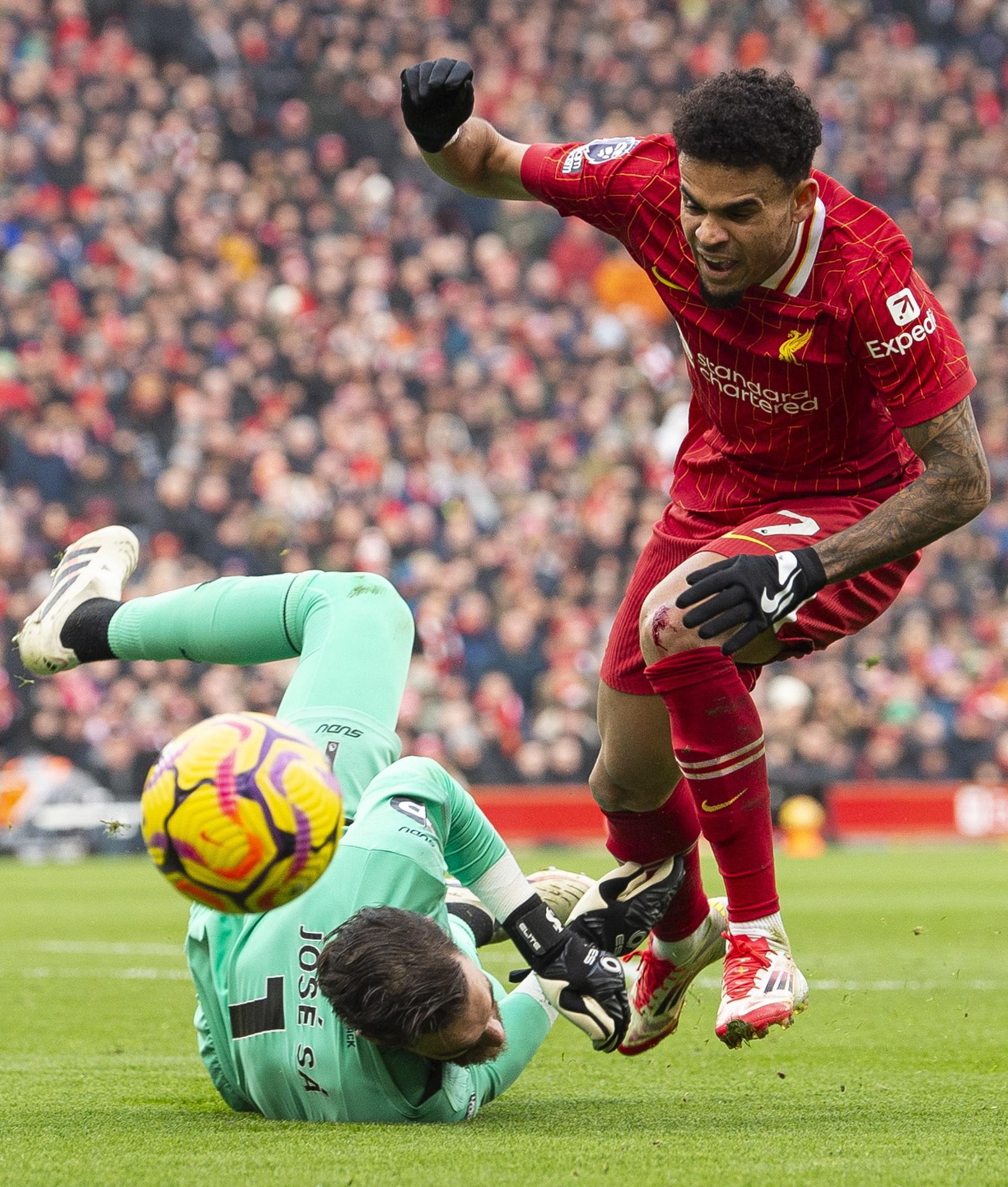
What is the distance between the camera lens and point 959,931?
32.1 feet

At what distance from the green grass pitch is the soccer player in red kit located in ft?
1.33

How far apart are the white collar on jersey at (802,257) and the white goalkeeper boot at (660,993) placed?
6.56 ft

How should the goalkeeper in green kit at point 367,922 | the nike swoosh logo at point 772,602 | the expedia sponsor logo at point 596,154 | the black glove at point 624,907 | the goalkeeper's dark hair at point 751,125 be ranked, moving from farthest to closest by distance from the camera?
the black glove at point 624,907
the expedia sponsor logo at point 596,154
the goalkeeper's dark hair at point 751,125
the nike swoosh logo at point 772,602
the goalkeeper in green kit at point 367,922

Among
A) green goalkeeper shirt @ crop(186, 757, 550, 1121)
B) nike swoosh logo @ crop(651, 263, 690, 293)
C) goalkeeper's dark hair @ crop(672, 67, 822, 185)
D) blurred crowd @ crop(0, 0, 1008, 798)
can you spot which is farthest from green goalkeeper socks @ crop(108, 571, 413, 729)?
blurred crowd @ crop(0, 0, 1008, 798)

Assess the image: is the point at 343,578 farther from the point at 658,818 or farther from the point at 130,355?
the point at 130,355

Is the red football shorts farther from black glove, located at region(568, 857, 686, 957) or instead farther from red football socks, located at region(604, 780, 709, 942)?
black glove, located at region(568, 857, 686, 957)

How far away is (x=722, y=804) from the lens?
196 inches

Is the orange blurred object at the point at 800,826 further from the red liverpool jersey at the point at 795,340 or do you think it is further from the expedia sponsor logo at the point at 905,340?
the expedia sponsor logo at the point at 905,340

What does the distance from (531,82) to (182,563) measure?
818 centimetres

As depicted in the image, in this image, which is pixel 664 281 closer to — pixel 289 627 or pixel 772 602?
pixel 772 602

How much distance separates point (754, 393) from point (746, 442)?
209 millimetres

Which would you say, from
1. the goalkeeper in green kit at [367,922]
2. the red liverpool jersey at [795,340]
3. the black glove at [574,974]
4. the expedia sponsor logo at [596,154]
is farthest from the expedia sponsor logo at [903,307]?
the black glove at [574,974]

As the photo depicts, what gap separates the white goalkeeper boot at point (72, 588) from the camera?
5488 millimetres

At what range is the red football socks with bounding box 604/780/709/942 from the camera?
5.67 meters
